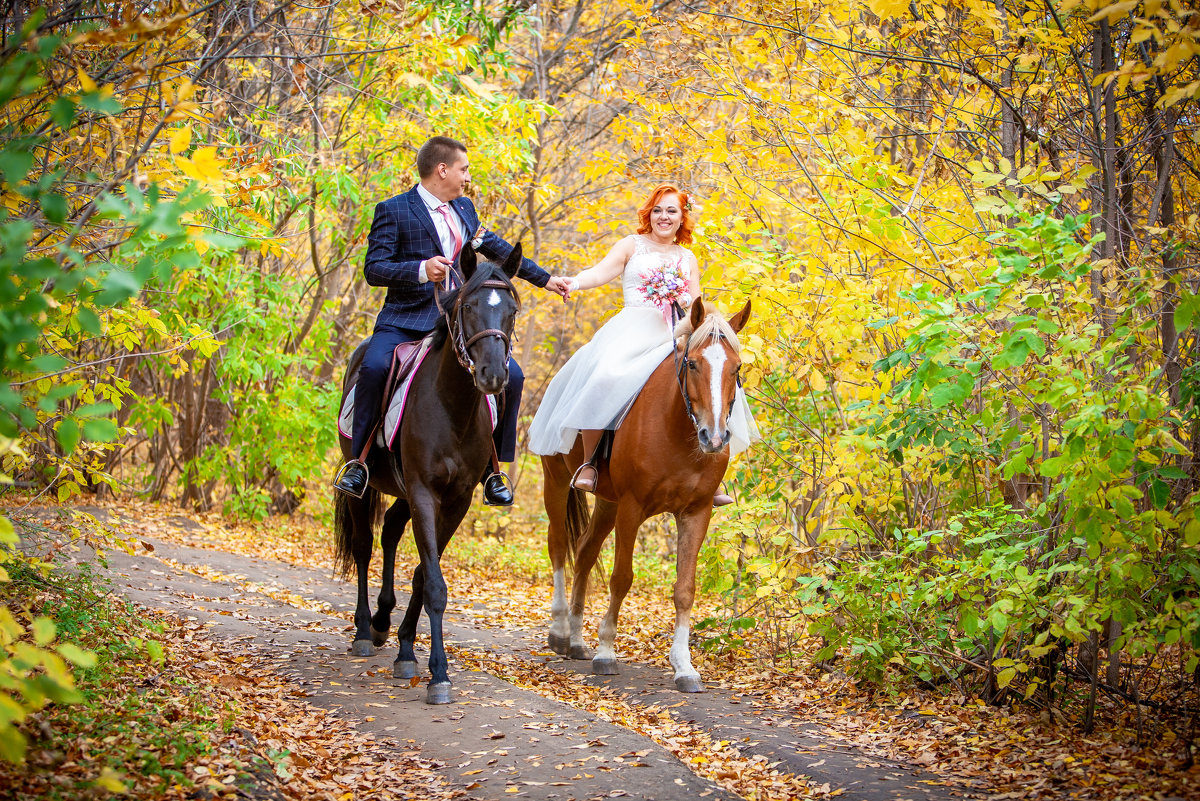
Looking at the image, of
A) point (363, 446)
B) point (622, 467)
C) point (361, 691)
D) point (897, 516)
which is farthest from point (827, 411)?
point (361, 691)

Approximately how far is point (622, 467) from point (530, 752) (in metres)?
2.45

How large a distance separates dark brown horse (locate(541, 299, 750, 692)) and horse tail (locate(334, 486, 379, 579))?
73.0 inches

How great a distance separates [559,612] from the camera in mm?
7539

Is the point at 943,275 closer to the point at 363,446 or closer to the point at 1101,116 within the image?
the point at 1101,116

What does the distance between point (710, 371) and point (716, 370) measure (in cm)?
4

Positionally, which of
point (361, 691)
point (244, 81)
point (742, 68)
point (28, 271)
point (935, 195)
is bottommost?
point (361, 691)

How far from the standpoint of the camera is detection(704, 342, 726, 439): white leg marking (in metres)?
5.85

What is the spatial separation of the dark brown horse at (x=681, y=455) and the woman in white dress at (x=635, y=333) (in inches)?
6.8

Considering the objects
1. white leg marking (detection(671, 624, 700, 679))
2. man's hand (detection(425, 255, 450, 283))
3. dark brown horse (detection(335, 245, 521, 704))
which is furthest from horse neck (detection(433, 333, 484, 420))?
white leg marking (detection(671, 624, 700, 679))

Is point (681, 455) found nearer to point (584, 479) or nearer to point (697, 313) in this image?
point (584, 479)

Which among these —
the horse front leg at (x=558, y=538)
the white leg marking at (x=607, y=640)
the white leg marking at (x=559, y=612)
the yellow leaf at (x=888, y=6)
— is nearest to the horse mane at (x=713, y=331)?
the yellow leaf at (x=888, y=6)

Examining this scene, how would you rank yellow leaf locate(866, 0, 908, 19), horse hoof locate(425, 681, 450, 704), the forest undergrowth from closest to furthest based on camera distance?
the forest undergrowth, yellow leaf locate(866, 0, 908, 19), horse hoof locate(425, 681, 450, 704)

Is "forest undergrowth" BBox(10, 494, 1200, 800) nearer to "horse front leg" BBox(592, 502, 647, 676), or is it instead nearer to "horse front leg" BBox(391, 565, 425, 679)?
"horse front leg" BBox(592, 502, 647, 676)

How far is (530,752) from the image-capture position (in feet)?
15.0
